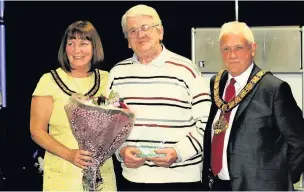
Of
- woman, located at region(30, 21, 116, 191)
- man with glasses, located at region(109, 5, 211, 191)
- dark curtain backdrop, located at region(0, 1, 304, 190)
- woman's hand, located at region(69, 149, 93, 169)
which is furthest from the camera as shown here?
dark curtain backdrop, located at region(0, 1, 304, 190)

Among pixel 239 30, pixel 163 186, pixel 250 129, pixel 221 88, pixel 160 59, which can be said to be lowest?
pixel 163 186

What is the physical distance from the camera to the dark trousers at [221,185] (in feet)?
8.65

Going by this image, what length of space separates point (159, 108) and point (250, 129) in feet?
1.41

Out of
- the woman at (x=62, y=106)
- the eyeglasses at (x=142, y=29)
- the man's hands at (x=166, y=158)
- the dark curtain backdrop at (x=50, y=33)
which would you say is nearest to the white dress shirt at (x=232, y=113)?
the man's hands at (x=166, y=158)

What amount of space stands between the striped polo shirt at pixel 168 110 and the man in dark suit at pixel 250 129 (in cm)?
7

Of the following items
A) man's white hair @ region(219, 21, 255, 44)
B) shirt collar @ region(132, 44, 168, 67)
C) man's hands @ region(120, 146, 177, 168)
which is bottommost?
man's hands @ region(120, 146, 177, 168)

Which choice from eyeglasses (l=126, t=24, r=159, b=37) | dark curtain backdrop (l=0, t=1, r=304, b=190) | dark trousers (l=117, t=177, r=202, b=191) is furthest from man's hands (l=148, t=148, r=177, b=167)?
dark curtain backdrop (l=0, t=1, r=304, b=190)

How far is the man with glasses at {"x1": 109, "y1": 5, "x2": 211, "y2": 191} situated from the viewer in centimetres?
270

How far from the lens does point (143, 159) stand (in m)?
2.66

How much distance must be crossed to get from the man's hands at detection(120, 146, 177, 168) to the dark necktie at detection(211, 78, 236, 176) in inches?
7.1

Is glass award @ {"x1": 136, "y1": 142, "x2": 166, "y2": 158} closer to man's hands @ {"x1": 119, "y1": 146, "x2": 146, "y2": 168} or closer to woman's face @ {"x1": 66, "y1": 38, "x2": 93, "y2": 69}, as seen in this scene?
man's hands @ {"x1": 119, "y1": 146, "x2": 146, "y2": 168}

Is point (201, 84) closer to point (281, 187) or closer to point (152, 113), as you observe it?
point (152, 113)

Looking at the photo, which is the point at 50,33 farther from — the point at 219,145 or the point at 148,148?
the point at 219,145

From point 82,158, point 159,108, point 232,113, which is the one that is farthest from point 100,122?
point 232,113
